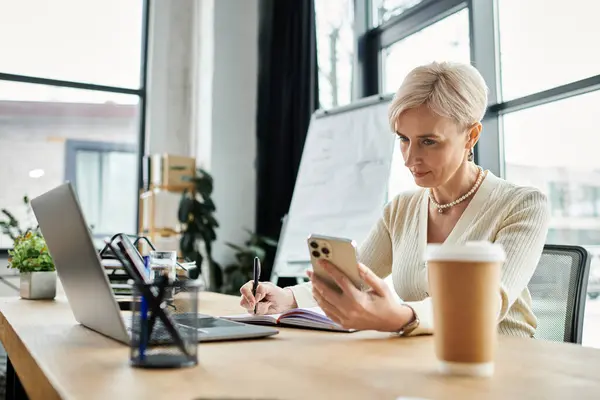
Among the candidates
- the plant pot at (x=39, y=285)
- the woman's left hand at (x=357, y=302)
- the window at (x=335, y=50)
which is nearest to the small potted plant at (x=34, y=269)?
the plant pot at (x=39, y=285)

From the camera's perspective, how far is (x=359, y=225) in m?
2.89

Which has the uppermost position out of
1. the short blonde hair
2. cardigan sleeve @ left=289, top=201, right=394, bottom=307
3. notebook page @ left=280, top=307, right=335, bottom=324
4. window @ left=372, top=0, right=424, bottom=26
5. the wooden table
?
window @ left=372, top=0, right=424, bottom=26

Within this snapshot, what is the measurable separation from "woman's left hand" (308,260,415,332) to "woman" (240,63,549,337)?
0.31 m

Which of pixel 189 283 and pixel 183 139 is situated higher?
pixel 183 139

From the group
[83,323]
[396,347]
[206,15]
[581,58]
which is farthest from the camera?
[206,15]

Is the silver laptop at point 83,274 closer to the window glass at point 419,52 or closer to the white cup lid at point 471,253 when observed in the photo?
the white cup lid at point 471,253

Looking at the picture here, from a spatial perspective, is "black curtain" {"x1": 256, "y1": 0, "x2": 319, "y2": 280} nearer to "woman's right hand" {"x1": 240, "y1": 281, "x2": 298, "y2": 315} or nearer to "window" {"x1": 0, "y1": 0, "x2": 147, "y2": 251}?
"window" {"x1": 0, "y1": 0, "x2": 147, "y2": 251}

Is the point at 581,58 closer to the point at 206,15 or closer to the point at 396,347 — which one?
the point at 396,347

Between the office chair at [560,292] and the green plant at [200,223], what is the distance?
283 centimetres

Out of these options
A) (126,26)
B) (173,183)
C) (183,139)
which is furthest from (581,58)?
(126,26)

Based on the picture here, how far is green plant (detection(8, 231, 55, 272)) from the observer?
1.93 m

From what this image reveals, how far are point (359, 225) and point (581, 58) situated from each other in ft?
3.90

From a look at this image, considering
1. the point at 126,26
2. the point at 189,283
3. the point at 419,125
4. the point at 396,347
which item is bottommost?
the point at 396,347

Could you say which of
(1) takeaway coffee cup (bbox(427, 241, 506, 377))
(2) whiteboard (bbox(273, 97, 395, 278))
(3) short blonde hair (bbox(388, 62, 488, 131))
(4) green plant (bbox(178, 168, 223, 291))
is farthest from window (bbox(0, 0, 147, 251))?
(1) takeaway coffee cup (bbox(427, 241, 506, 377))
